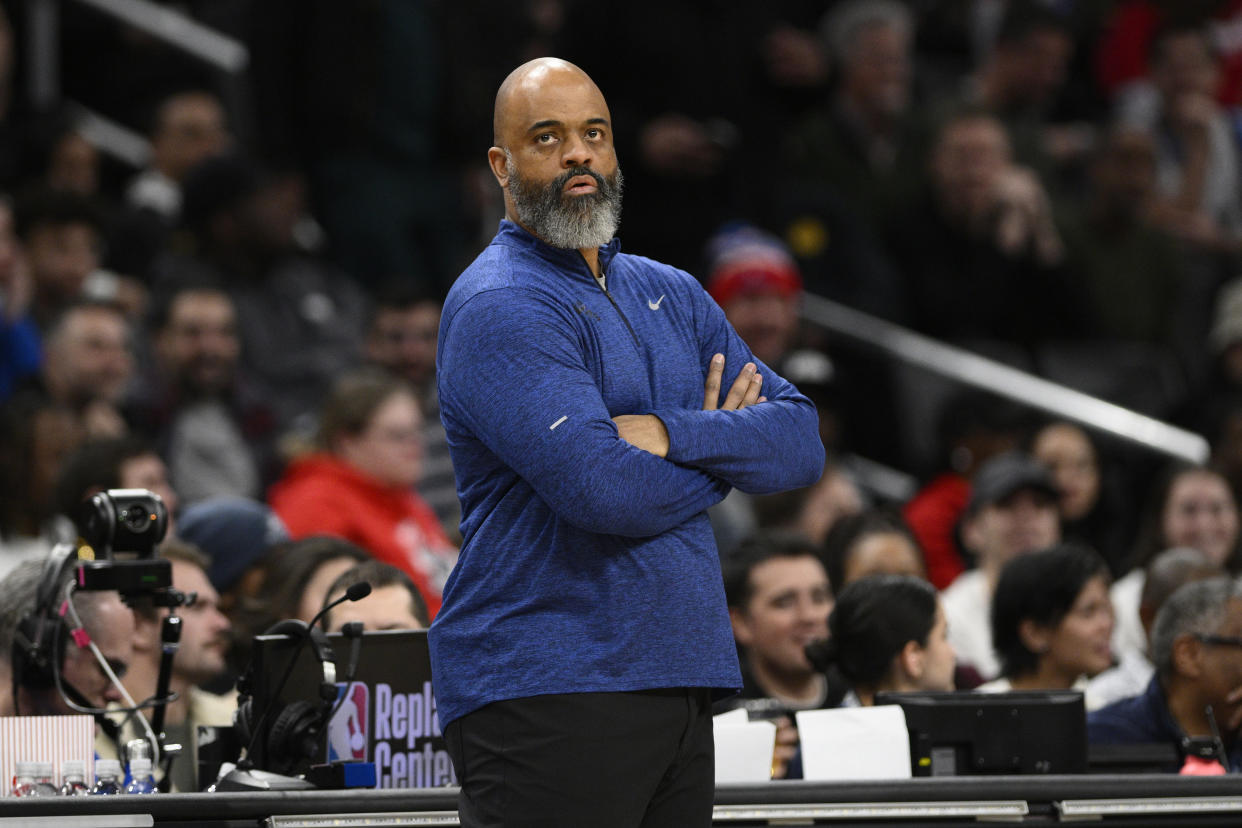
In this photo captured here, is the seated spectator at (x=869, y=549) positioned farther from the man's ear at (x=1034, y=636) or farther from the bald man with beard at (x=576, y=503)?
the bald man with beard at (x=576, y=503)

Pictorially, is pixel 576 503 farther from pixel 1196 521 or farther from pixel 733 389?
pixel 1196 521

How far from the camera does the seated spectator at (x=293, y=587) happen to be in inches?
192

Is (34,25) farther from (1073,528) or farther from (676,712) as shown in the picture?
(676,712)

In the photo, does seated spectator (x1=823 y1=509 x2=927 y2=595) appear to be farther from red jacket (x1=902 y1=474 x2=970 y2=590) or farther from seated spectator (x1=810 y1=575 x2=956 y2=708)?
red jacket (x1=902 y1=474 x2=970 y2=590)

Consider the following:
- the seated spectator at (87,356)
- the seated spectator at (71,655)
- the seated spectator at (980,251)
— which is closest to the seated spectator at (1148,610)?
the seated spectator at (71,655)

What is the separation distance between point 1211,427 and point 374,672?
18.2ft

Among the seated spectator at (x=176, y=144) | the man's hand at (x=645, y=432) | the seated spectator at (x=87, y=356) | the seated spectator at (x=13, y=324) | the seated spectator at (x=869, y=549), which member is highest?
the seated spectator at (x=176, y=144)

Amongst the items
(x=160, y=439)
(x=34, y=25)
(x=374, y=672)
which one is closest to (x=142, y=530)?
(x=374, y=672)

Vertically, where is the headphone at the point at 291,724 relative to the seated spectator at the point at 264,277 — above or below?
below

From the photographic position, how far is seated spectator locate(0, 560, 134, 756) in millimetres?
4176

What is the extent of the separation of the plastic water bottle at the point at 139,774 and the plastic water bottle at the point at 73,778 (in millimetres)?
97

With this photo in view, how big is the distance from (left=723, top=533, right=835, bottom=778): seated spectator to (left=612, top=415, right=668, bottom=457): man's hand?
2.45 m

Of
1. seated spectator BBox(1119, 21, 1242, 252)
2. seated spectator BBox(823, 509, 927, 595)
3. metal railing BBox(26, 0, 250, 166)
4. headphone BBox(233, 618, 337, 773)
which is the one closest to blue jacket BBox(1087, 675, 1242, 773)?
seated spectator BBox(823, 509, 927, 595)

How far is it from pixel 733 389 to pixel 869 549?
2.92m
